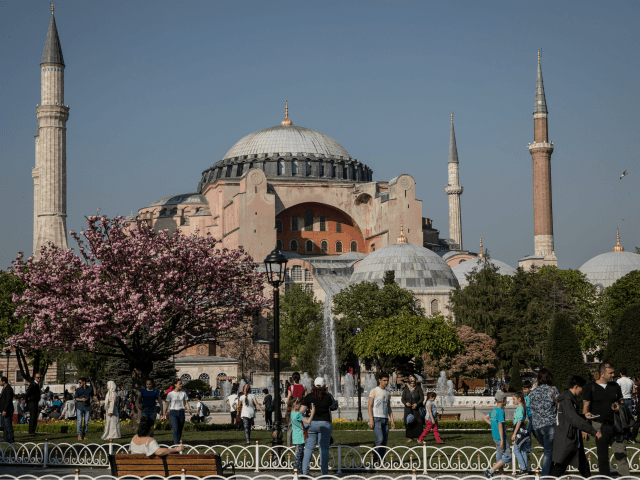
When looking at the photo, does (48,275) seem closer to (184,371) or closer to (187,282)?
(187,282)

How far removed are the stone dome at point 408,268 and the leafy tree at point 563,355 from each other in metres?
29.7

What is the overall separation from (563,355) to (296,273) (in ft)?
113

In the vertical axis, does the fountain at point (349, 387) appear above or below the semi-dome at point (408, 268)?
below

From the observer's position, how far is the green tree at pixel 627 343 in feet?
66.0

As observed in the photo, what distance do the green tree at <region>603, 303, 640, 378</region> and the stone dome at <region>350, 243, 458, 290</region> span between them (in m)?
29.3

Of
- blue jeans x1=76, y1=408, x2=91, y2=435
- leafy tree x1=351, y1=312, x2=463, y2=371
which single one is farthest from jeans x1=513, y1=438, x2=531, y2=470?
leafy tree x1=351, y1=312, x2=463, y2=371

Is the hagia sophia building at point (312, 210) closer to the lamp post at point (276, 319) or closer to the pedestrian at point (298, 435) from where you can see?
the lamp post at point (276, 319)

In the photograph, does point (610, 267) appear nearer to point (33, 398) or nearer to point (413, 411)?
point (413, 411)

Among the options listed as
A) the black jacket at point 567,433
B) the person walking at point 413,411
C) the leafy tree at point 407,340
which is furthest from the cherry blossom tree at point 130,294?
the leafy tree at point 407,340

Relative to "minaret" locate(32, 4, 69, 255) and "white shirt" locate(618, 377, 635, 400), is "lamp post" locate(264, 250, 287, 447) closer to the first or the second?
"white shirt" locate(618, 377, 635, 400)

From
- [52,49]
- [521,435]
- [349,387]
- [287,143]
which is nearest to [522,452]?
[521,435]

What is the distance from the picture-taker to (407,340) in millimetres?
34719

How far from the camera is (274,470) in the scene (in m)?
11.5

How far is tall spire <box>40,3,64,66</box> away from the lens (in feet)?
161
